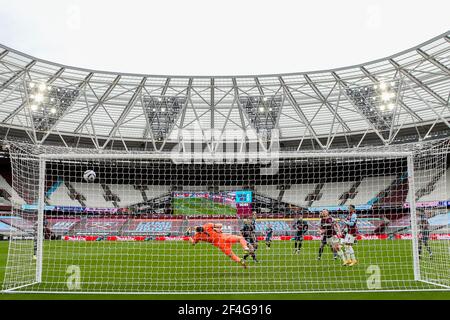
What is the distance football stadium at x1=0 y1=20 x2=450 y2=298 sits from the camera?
35.8ft

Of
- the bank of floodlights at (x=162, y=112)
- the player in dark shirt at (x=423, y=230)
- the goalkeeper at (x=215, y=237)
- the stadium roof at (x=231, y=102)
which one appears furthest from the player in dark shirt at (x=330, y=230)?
the bank of floodlights at (x=162, y=112)

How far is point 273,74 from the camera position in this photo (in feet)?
95.8

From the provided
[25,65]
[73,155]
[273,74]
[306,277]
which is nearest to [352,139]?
[273,74]

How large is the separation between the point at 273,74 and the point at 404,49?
8741 millimetres

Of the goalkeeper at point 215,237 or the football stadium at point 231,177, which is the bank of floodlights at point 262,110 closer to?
the football stadium at point 231,177

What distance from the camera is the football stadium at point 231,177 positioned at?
10.9m

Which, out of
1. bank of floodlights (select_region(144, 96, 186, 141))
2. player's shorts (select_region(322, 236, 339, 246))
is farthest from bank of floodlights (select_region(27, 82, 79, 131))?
player's shorts (select_region(322, 236, 339, 246))

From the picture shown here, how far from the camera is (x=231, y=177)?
2156 centimetres

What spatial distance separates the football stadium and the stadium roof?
0.13 m

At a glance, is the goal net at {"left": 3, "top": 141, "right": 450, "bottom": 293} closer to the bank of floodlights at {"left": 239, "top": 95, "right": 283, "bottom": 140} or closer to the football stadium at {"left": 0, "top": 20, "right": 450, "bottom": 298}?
the football stadium at {"left": 0, "top": 20, "right": 450, "bottom": 298}

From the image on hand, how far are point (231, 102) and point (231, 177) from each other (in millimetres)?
13421

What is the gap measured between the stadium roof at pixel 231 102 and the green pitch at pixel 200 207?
11698 millimetres

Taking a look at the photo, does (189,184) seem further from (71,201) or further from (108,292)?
(108,292)
